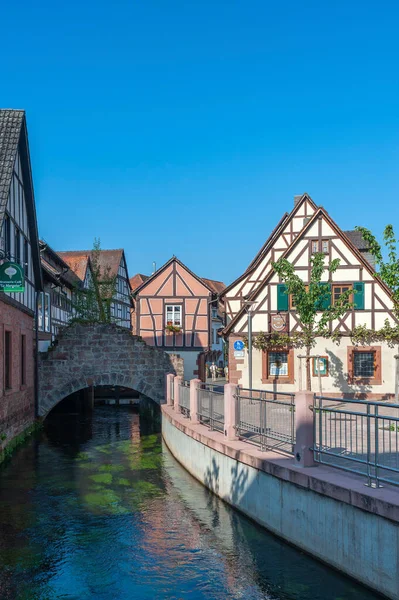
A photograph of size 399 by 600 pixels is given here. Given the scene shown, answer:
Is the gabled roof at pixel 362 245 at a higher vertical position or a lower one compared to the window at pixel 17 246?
higher

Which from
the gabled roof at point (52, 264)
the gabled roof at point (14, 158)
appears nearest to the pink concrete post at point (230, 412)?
the gabled roof at point (14, 158)

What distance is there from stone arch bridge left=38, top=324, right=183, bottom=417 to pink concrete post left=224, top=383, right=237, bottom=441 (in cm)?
1087

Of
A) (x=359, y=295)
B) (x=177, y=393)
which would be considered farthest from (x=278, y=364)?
(x=177, y=393)

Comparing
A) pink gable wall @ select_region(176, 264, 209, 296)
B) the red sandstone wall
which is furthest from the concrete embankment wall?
pink gable wall @ select_region(176, 264, 209, 296)

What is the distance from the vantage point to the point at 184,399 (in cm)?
1767

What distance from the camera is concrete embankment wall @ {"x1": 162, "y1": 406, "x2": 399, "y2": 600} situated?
23.8ft

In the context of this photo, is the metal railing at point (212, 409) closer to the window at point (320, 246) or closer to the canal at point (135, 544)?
the canal at point (135, 544)

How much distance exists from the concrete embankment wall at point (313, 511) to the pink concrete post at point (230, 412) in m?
0.23

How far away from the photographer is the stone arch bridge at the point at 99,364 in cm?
2362

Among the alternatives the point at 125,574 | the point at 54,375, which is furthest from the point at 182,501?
the point at 54,375

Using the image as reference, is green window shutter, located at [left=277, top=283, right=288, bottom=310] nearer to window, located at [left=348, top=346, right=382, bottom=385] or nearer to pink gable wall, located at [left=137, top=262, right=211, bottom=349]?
window, located at [left=348, top=346, right=382, bottom=385]

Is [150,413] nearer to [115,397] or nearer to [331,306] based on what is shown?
[115,397]

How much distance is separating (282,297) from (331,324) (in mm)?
2171

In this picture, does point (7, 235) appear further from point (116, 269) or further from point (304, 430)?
point (116, 269)
